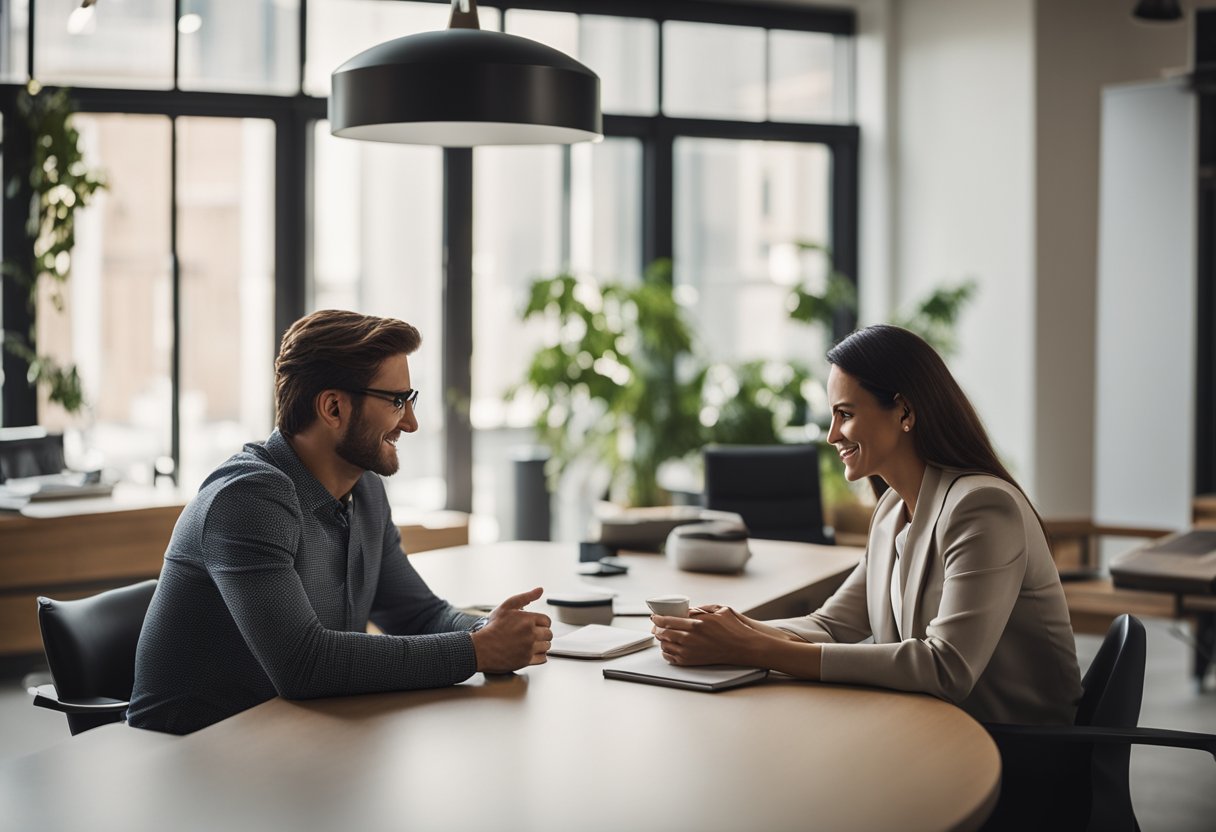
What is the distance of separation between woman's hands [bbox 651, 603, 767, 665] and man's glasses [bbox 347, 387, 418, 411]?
61 centimetres

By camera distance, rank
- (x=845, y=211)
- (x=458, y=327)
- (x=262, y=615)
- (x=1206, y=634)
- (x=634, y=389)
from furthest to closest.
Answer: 1. (x=845, y=211)
2. (x=458, y=327)
3. (x=634, y=389)
4. (x=1206, y=634)
5. (x=262, y=615)

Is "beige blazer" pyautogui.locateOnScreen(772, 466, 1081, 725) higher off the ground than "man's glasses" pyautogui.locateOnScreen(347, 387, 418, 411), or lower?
lower

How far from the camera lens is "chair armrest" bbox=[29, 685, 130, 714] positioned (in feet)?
7.66

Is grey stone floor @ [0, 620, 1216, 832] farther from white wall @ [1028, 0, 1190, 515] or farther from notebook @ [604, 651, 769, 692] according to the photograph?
notebook @ [604, 651, 769, 692]

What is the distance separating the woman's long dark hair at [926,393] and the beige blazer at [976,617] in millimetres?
41

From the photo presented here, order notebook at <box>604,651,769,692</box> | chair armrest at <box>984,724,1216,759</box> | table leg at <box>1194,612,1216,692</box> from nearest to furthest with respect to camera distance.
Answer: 1. chair armrest at <box>984,724,1216,759</box>
2. notebook at <box>604,651,769,692</box>
3. table leg at <box>1194,612,1216,692</box>

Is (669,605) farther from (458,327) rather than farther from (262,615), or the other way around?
(458,327)

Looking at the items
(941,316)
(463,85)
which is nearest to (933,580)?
(463,85)

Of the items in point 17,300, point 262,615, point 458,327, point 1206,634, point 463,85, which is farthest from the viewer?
point 458,327

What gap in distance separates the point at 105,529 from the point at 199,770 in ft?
12.4

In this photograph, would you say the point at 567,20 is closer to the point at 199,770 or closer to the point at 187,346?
the point at 187,346

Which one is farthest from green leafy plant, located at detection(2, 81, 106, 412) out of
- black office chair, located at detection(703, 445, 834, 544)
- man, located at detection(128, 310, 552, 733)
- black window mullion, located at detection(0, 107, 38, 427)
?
man, located at detection(128, 310, 552, 733)

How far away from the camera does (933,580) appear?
2309 millimetres

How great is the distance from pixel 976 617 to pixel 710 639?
1.45 ft
